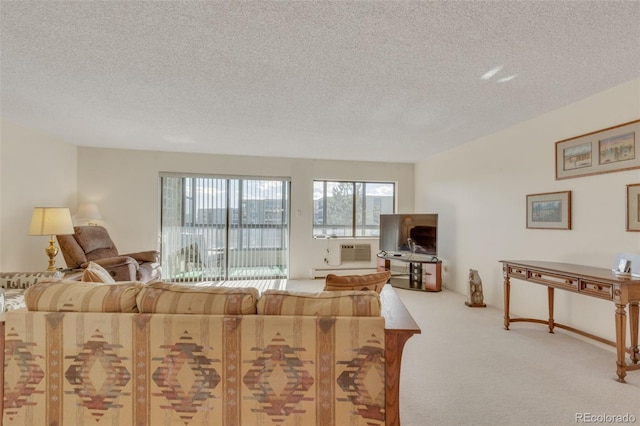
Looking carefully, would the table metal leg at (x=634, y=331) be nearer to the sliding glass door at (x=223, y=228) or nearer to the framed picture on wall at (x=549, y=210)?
the framed picture on wall at (x=549, y=210)

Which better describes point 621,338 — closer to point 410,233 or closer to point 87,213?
point 410,233

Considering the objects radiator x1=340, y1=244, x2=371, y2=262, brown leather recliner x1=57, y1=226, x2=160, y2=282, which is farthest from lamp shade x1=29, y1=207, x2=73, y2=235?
radiator x1=340, y1=244, x2=371, y2=262

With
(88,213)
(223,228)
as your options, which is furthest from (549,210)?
(88,213)

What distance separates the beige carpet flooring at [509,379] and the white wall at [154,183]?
2986mm

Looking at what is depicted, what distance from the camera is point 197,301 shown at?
1525 millimetres

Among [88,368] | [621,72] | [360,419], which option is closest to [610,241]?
[621,72]

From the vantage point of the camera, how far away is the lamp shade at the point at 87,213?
468 cm

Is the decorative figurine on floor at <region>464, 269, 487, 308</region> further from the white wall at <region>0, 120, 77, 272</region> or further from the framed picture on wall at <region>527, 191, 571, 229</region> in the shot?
the white wall at <region>0, 120, 77, 272</region>

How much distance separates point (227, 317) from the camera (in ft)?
4.81

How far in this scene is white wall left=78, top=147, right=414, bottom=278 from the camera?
5.09 meters

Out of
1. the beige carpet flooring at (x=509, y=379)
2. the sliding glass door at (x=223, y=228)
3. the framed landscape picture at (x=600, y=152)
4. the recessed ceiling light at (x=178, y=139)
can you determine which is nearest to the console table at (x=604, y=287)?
the beige carpet flooring at (x=509, y=379)

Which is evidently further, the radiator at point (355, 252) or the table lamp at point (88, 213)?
the radiator at point (355, 252)

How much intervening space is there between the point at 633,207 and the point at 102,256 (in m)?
5.83

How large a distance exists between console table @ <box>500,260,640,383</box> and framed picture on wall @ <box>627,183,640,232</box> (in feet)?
1.36
